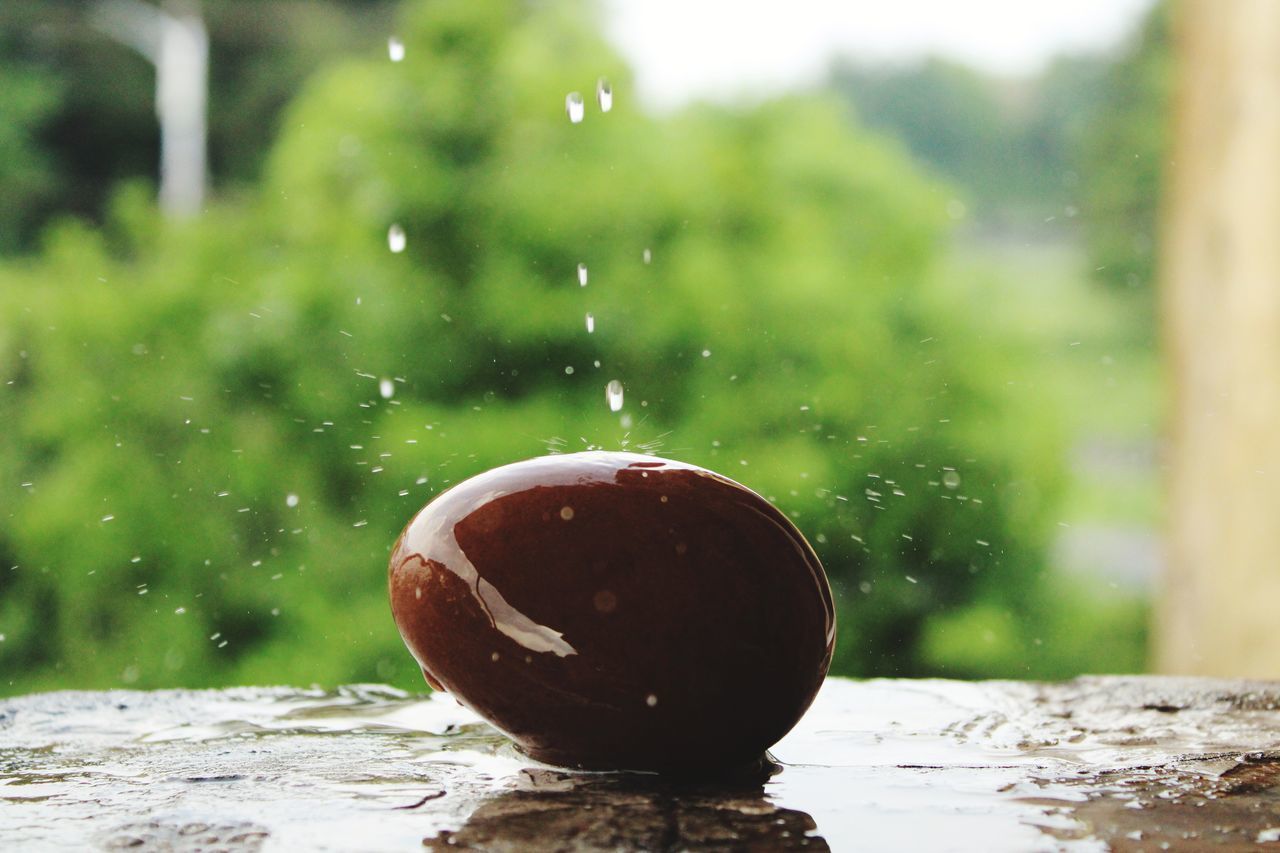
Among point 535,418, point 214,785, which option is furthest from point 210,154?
point 214,785

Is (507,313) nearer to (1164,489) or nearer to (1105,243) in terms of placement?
(1164,489)

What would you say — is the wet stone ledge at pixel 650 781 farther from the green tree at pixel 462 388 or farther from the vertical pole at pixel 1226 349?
the green tree at pixel 462 388

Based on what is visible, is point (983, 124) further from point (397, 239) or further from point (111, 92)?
point (111, 92)

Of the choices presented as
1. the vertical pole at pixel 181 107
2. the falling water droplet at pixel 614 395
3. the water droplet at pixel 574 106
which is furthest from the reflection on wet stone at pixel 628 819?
the vertical pole at pixel 181 107

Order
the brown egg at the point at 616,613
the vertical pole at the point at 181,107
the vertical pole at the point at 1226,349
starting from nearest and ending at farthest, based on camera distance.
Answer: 1. the brown egg at the point at 616,613
2. the vertical pole at the point at 1226,349
3. the vertical pole at the point at 181,107

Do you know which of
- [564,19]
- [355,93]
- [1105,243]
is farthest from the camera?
[1105,243]
